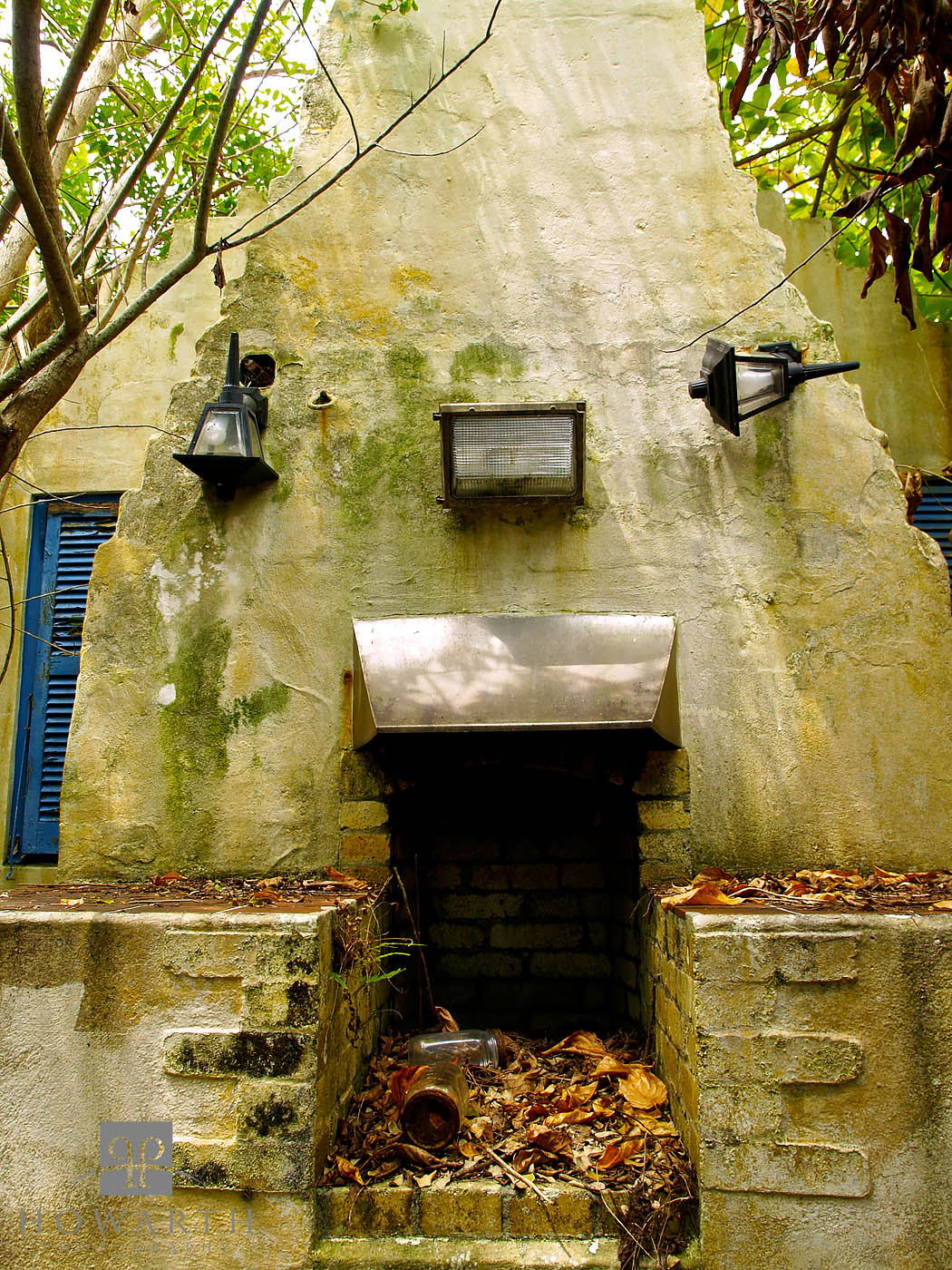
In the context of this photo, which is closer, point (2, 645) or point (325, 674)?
point (325, 674)

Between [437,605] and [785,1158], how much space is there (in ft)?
8.21

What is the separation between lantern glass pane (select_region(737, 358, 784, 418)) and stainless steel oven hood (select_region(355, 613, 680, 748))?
112cm

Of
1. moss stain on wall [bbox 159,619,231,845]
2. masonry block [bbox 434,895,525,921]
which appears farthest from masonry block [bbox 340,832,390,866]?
masonry block [bbox 434,895,525,921]

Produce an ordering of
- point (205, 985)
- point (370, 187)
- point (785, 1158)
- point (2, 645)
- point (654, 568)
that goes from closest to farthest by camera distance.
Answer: point (785, 1158) < point (205, 985) < point (654, 568) < point (370, 187) < point (2, 645)

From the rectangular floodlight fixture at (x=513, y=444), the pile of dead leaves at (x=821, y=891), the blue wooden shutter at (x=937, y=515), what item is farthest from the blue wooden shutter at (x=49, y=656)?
the blue wooden shutter at (x=937, y=515)

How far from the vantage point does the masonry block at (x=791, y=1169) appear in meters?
2.72

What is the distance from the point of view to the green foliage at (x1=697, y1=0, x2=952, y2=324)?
3635 millimetres

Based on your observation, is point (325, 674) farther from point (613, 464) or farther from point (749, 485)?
point (749, 485)

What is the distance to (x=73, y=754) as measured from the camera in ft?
13.1

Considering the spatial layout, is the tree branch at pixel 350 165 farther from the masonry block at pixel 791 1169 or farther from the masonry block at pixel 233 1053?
the masonry block at pixel 791 1169

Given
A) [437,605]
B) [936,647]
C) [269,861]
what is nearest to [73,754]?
[269,861]

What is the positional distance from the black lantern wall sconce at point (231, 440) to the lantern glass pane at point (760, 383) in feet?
7.32

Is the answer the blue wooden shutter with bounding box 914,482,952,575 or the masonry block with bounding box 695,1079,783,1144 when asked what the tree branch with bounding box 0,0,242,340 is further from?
the blue wooden shutter with bounding box 914,482,952,575

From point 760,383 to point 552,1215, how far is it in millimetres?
3433
